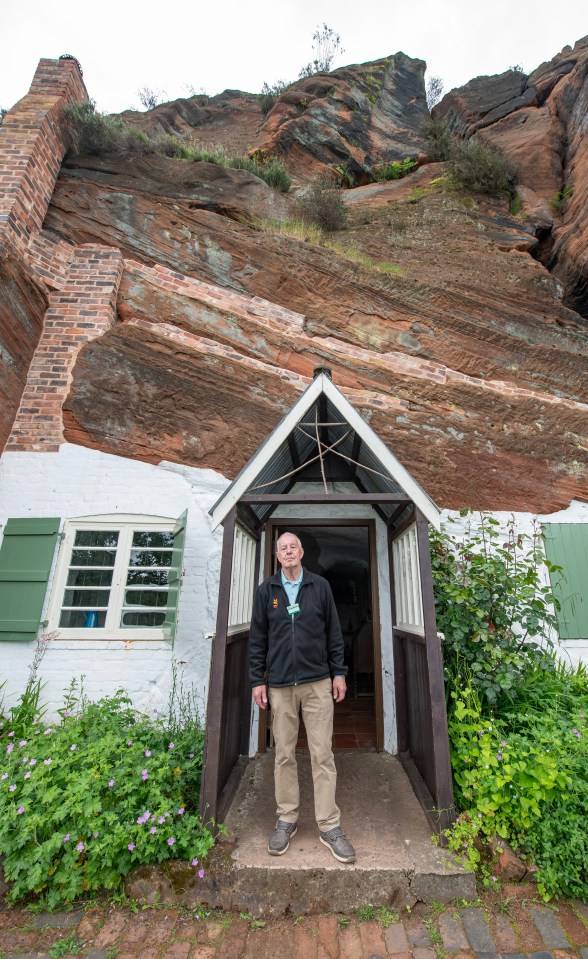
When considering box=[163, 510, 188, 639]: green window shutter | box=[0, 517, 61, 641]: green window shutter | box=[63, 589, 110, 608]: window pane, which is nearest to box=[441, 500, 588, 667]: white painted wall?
box=[163, 510, 188, 639]: green window shutter

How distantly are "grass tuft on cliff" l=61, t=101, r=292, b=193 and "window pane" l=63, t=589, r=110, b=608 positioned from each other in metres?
6.66

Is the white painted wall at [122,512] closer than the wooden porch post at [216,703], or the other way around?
the wooden porch post at [216,703]

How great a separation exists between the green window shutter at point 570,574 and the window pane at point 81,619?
15.6 feet

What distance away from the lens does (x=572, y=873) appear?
9.33ft

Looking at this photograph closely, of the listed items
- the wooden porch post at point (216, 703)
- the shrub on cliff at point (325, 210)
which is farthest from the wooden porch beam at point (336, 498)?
the shrub on cliff at point (325, 210)

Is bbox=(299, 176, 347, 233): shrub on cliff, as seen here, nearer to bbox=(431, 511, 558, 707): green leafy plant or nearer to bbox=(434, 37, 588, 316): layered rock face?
bbox=(434, 37, 588, 316): layered rock face

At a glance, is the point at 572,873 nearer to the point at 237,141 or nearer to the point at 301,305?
the point at 301,305

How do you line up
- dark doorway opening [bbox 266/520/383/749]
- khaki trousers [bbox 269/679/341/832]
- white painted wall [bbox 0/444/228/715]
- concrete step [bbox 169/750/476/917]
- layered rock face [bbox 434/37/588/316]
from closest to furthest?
1. concrete step [bbox 169/750/476/917]
2. khaki trousers [bbox 269/679/341/832]
3. white painted wall [bbox 0/444/228/715]
4. dark doorway opening [bbox 266/520/383/749]
5. layered rock face [bbox 434/37/588/316]

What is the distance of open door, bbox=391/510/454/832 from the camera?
3295 millimetres

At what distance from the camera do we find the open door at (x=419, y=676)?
10.8ft

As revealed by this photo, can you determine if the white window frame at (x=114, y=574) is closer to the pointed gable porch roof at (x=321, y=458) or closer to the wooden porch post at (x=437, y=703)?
the pointed gable porch roof at (x=321, y=458)

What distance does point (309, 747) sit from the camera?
3.27 metres

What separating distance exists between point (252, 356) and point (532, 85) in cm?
1055

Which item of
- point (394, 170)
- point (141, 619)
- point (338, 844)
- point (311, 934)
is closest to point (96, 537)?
point (141, 619)
